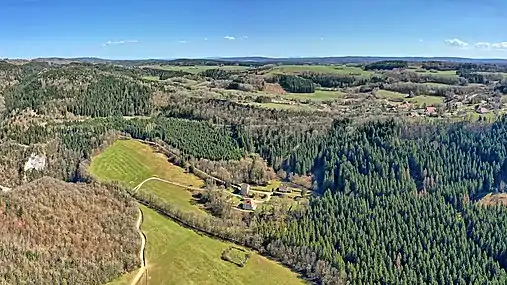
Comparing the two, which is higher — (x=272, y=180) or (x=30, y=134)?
(x=30, y=134)

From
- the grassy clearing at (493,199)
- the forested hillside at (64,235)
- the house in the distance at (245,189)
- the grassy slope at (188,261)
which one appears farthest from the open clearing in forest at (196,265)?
the grassy clearing at (493,199)

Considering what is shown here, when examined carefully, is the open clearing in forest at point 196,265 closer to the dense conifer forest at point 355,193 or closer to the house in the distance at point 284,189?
the dense conifer forest at point 355,193

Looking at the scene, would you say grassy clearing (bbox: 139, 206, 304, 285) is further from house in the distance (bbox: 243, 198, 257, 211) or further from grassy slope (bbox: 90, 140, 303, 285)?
house in the distance (bbox: 243, 198, 257, 211)

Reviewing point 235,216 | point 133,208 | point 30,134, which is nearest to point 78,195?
point 133,208

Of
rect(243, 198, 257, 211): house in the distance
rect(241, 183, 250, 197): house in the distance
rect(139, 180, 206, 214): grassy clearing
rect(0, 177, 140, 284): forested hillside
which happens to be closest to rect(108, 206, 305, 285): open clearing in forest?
rect(0, 177, 140, 284): forested hillside

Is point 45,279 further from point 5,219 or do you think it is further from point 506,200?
point 506,200

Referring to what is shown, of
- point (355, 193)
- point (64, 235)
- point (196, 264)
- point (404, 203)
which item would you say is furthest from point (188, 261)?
point (404, 203)
